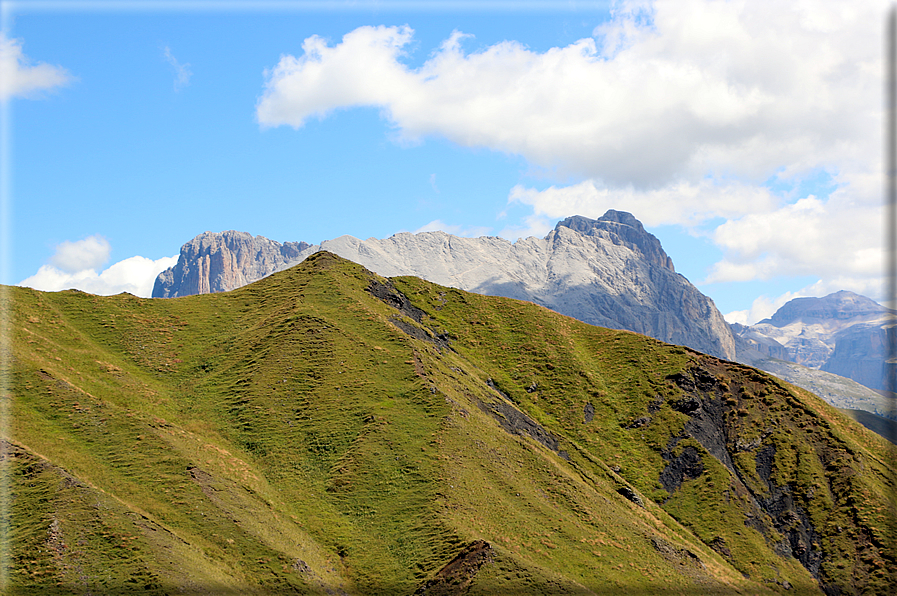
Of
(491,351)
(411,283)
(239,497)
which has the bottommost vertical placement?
(239,497)

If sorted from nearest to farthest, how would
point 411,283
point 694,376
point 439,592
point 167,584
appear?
point 167,584, point 439,592, point 694,376, point 411,283

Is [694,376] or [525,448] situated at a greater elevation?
[694,376]

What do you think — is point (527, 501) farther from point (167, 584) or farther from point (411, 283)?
point (411, 283)

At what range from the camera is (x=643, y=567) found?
7150 centimetres

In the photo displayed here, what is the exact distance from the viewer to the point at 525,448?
88.8 meters

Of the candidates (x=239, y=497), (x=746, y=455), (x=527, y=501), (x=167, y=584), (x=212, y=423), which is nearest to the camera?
(x=167, y=584)

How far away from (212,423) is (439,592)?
38.8 meters

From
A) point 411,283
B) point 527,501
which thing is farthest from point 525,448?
point 411,283

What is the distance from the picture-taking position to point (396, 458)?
79250 millimetres

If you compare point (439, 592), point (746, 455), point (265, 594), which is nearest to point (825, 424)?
point (746, 455)

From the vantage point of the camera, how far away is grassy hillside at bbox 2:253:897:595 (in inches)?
2404

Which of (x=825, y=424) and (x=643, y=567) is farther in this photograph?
(x=825, y=424)

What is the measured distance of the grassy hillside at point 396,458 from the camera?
61062 mm

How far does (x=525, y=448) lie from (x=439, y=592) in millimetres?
30019
